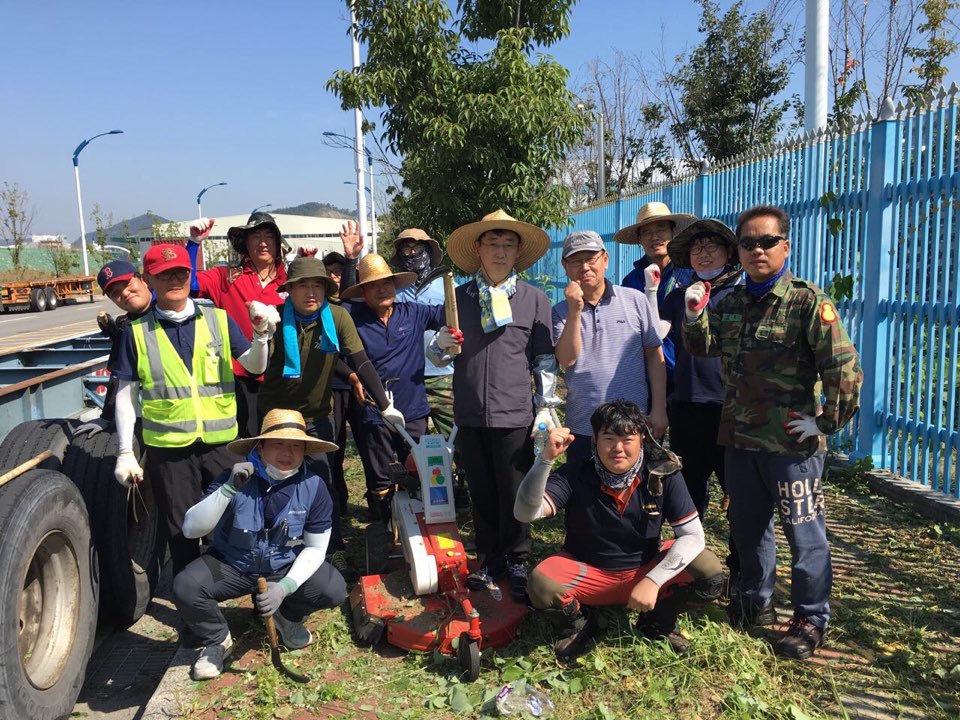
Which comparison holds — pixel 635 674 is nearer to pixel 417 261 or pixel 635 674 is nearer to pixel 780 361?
pixel 780 361

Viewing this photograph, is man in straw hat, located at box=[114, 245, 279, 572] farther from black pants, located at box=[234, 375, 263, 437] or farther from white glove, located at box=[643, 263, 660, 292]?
white glove, located at box=[643, 263, 660, 292]

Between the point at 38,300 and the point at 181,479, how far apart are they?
26394mm

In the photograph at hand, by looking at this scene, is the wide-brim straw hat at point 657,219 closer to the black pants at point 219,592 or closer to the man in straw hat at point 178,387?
the man in straw hat at point 178,387

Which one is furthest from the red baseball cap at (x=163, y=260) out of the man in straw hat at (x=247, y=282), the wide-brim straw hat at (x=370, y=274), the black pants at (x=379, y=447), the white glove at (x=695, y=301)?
the white glove at (x=695, y=301)

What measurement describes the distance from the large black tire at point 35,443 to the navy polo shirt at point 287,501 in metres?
0.86

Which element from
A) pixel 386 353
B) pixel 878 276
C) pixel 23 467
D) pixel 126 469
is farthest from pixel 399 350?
pixel 878 276

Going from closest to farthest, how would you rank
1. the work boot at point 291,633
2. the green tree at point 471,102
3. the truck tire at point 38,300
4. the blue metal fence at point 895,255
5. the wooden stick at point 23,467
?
the wooden stick at point 23,467, the work boot at point 291,633, the blue metal fence at point 895,255, the green tree at point 471,102, the truck tire at point 38,300

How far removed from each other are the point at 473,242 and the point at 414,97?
3.86 m

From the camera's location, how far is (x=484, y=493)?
11.9ft

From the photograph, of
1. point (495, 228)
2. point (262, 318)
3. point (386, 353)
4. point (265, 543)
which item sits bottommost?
point (265, 543)

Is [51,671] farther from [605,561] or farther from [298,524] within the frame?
[605,561]

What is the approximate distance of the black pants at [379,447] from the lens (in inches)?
169

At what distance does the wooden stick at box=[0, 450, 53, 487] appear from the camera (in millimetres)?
2814

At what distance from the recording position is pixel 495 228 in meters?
3.51
